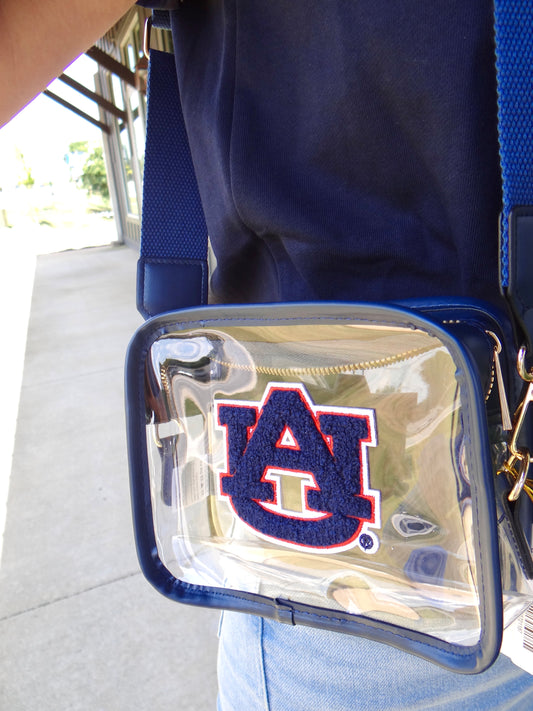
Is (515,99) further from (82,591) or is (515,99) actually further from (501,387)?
(82,591)

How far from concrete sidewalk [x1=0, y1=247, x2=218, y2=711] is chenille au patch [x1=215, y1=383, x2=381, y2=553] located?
1.28m

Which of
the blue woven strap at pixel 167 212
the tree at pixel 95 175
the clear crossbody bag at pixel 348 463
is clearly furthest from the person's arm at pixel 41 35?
the tree at pixel 95 175

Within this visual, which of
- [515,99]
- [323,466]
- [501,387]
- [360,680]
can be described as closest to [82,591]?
[360,680]

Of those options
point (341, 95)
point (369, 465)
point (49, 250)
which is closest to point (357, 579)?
point (369, 465)

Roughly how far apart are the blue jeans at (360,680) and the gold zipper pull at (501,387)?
0.24 meters

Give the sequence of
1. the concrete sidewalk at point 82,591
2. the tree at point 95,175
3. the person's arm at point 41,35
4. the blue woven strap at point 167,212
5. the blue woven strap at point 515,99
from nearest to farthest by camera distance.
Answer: the blue woven strap at point 515,99 < the person's arm at point 41,35 < the blue woven strap at point 167,212 < the concrete sidewalk at point 82,591 < the tree at point 95,175

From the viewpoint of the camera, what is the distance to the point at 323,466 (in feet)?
1.53

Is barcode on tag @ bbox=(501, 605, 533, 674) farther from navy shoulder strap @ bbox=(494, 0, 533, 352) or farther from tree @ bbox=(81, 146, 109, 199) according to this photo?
tree @ bbox=(81, 146, 109, 199)

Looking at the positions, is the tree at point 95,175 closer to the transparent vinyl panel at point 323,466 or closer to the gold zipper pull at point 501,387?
the transparent vinyl panel at point 323,466

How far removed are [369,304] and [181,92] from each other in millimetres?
347

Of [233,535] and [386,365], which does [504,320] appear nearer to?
[386,365]

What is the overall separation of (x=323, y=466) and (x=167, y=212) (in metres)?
0.34

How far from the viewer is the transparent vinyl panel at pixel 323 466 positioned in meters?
0.43

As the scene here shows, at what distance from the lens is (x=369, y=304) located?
396mm
